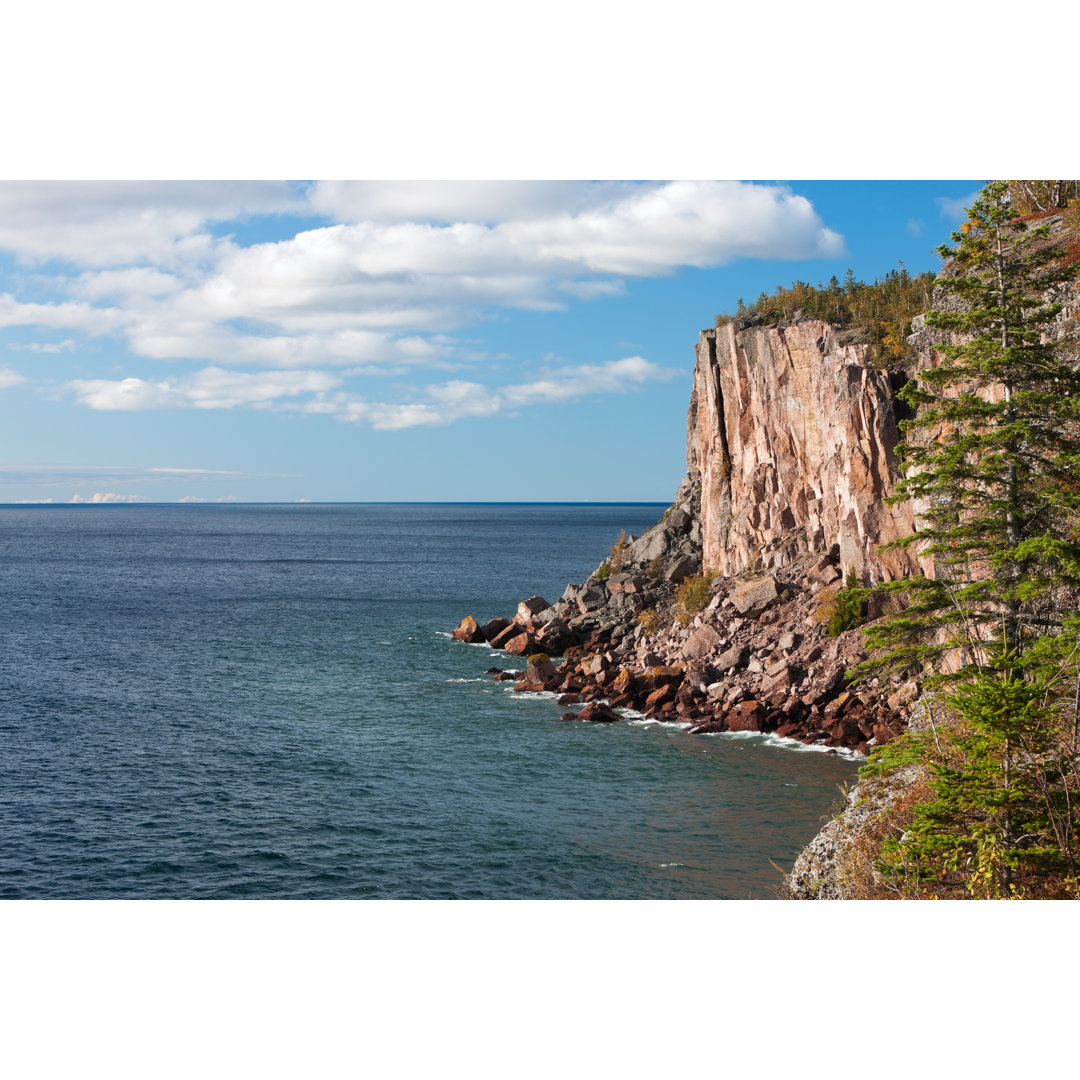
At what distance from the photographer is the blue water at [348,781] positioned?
2714 centimetres

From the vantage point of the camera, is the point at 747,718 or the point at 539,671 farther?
the point at 539,671

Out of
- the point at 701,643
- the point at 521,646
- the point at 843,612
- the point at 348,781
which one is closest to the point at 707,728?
the point at 701,643

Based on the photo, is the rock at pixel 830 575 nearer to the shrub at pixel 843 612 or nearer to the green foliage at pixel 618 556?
the shrub at pixel 843 612

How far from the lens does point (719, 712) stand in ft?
149

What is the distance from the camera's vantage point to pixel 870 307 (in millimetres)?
57812

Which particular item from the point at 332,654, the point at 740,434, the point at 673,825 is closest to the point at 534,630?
the point at 332,654

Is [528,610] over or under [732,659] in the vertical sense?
over

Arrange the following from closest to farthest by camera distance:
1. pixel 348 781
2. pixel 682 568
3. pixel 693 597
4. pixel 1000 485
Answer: pixel 1000 485, pixel 348 781, pixel 693 597, pixel 682 568

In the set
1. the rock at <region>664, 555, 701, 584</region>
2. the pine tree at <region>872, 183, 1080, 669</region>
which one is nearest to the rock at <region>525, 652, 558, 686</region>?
the rock at <region>664, 555, 701, 584</region>

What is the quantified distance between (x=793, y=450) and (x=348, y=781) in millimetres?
35696

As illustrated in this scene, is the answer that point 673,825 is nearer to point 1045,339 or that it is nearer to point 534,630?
point 1045,339

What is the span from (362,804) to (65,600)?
238ft

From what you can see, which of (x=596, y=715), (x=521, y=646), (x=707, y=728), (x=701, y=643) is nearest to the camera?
(x=707, y=728)

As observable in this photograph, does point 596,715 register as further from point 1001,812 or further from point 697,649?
point 1001,812
